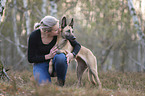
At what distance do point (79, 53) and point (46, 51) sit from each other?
964mm

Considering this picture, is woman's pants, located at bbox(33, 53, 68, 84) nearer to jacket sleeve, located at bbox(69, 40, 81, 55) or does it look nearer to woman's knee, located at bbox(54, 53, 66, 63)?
woman's knee, located at bbox(54, 53, 66, 63)

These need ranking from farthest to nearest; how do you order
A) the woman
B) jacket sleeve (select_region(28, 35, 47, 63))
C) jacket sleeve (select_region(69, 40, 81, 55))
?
jacket sleeve (select_region(69, 40, 81, 55)), jacket sleeve (select_region(28, 35, 47, 63)), the woman

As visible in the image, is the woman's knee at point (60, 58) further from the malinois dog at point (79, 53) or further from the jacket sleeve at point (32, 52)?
the jacket sleeve at point (32, 52)

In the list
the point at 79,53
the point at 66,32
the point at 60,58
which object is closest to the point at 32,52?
the point at 60,58

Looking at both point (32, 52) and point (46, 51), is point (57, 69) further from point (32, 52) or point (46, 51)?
point (32, 52)

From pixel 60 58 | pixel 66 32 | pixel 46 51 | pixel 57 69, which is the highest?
pixel 66 32

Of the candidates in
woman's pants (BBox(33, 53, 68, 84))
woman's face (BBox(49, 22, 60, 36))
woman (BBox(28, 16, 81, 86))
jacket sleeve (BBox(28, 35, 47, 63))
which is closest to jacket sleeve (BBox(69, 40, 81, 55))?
woman (BBox(28, 16, 81, 86))

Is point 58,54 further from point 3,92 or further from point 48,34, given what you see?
point 3,92

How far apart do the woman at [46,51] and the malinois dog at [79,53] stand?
0.50 feet

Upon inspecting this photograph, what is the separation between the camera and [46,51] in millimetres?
5172

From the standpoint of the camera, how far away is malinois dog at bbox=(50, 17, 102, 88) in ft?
16.7

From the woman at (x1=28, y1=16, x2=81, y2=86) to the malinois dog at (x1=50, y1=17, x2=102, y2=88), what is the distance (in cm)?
15

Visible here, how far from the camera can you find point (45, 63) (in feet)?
17.0

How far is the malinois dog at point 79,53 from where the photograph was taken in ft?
16.7
